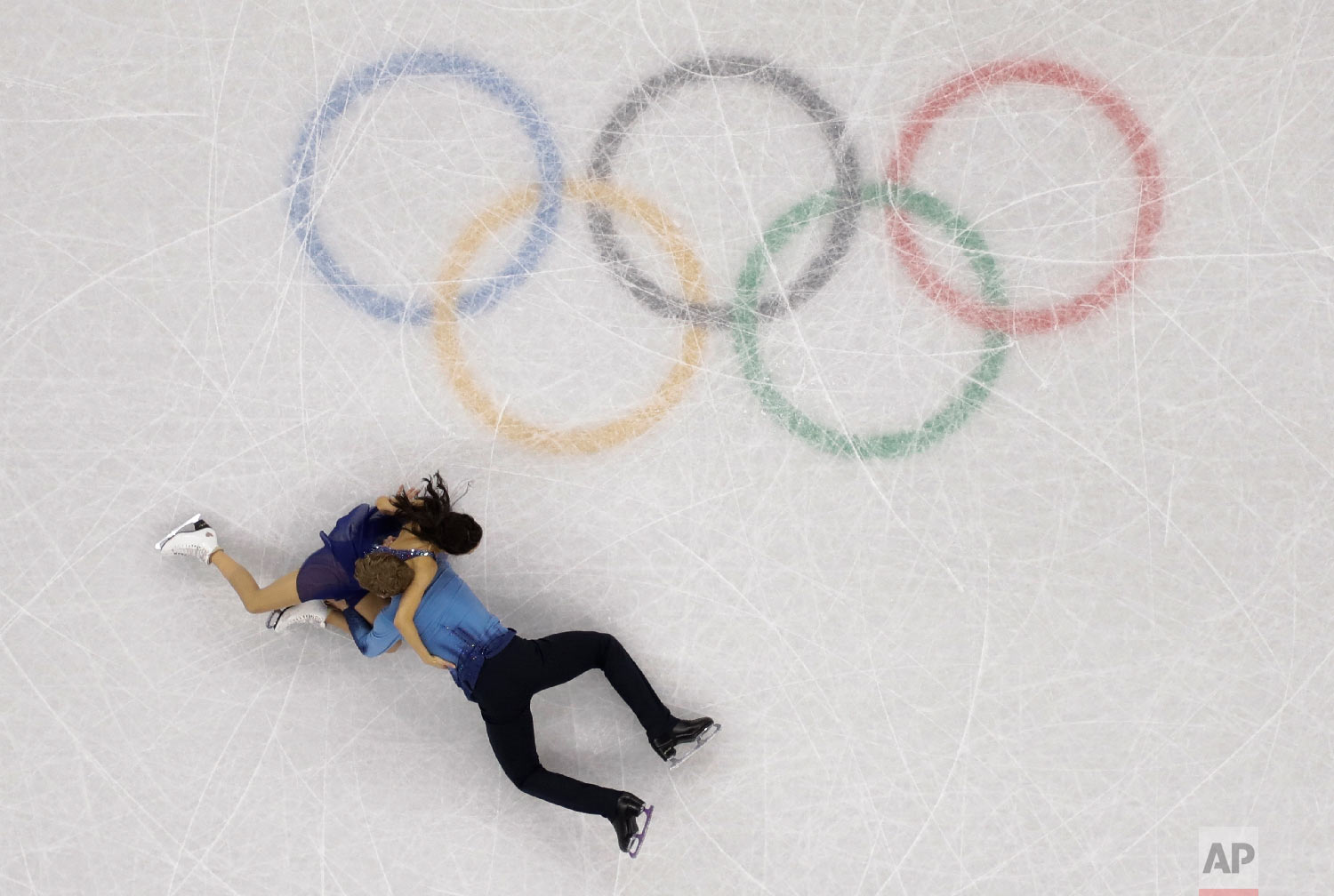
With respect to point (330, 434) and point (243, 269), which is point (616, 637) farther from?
point (243, 269)

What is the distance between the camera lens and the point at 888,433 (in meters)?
3.44

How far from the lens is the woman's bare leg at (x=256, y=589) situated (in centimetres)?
329

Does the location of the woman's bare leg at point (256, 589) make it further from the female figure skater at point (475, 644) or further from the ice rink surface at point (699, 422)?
the ice rink surface at point (699, 422)

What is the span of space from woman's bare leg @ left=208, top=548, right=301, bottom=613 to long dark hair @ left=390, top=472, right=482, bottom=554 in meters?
0.47

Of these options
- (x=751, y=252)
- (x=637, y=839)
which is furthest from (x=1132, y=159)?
(x=637, y=839)

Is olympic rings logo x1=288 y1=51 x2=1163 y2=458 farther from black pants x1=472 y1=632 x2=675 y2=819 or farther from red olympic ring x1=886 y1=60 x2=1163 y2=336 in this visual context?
black pants x1=472 y1=632 x2=675 y2=819

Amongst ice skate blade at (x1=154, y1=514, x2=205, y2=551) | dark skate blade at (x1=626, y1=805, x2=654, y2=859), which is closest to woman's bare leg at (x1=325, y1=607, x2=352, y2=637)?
ice skate blade at (x1=154, y1=514, x2=205, y2=551)

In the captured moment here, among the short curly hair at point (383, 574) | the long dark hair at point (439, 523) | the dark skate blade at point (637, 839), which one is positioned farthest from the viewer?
the dark skate blade at point (637, 839)

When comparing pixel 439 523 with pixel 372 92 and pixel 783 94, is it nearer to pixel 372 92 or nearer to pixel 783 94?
pixel 372 92

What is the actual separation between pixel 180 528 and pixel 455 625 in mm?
1085

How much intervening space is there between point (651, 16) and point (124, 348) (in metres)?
2.25

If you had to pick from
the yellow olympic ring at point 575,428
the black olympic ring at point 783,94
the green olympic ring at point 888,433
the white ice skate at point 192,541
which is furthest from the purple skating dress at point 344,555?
the green olympic ring at point 888,433

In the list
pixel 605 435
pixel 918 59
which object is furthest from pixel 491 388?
pixel 918 59

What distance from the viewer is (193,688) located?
3.46 meters
